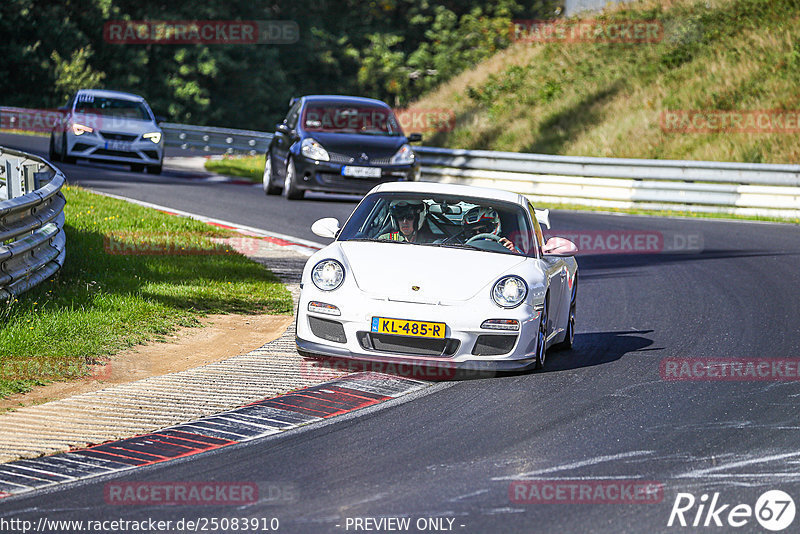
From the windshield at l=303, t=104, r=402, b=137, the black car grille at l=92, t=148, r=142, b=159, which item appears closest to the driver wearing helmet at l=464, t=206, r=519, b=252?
the windshield at l=303, t=104, r=402, b=137

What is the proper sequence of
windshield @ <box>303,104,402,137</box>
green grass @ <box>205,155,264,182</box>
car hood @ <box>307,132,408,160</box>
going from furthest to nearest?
green grass @ <box>205,155,264,182</box>, windshield @ <box>303,104,402,137</box>, car hood @ <box>307,132,408,160</box>

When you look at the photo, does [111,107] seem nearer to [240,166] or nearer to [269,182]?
[269,182]

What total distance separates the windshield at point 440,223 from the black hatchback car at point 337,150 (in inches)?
414

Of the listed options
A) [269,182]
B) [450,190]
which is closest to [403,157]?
[269,182]

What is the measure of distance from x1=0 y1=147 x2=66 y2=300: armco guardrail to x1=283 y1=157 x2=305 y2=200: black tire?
8079 millimetres

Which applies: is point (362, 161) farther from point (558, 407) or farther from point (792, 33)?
point (792, 33)

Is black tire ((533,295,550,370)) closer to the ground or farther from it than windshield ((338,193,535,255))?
closer to the ground

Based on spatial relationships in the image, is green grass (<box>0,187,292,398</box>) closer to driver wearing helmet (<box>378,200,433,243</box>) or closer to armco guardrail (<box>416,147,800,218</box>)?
A: driver wearing helmet (<box>378,200,433,243</box>)

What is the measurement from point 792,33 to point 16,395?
27.3 metres

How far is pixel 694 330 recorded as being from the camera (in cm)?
1038

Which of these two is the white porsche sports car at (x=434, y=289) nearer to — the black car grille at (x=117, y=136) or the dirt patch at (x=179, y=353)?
the dirt patch at (x=179, y=353)

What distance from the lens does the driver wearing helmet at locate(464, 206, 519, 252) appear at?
902 cm

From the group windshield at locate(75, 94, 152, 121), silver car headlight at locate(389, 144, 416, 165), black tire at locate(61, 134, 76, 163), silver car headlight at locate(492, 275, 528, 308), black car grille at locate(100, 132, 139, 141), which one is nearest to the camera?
silver car headlight at locate(492, 275, 528, 308)

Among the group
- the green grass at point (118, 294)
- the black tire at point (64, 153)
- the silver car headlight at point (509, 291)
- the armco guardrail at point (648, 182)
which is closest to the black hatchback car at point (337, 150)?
the green grass at point (118, 294)
